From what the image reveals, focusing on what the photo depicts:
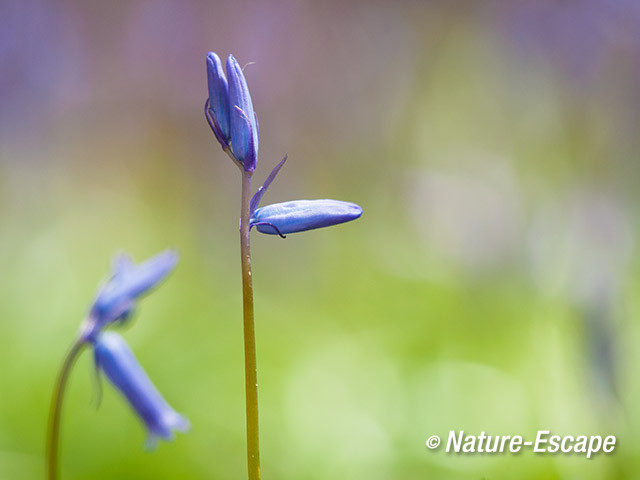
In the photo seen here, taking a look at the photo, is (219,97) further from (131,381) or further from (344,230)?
(344,230)

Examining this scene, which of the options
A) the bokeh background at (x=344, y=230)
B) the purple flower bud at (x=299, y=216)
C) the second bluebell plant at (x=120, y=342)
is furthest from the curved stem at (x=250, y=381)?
the bokeh background at (x=344, y=230)

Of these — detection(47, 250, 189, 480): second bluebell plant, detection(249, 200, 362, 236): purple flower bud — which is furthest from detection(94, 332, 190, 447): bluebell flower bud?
detection(249, 200, 362, 236): purple flower bud

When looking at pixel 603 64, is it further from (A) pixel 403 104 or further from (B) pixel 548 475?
(B) pixel 548 475

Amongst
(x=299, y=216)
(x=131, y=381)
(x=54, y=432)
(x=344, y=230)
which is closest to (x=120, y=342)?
(x=131, y=381)

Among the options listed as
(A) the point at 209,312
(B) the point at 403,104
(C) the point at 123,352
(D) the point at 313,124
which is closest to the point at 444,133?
(B) the point at 403,104

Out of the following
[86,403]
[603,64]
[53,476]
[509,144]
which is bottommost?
[86,403]

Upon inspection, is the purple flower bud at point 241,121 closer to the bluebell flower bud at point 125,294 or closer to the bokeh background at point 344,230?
the bluebell flower bud at point 125,294
